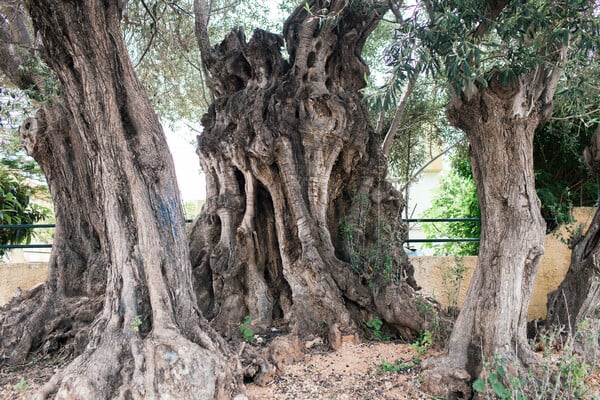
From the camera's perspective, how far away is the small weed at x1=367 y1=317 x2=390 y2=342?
4.80m

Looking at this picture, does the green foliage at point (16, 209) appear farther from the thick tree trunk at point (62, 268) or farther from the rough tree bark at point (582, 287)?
the rough tree bark at point (582, 287)

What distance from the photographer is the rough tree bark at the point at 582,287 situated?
14.1 feet

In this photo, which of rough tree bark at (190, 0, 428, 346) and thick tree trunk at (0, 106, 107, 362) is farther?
rough tree bark at (190, 0, 428, 346)

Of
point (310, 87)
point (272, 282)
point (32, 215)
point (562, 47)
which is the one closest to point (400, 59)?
point (562, 47)

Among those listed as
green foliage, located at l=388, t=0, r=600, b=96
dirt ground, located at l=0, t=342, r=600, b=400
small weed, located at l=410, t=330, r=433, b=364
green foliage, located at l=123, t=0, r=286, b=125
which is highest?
green foliage, located at l=123, t=0, r=286, b=125

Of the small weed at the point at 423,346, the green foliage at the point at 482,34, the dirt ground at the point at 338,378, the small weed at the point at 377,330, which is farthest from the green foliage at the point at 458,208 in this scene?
the green foliage at the point at 482,34

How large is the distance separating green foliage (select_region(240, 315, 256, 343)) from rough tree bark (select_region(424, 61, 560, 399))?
1.68 meters

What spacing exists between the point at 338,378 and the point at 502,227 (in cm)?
187

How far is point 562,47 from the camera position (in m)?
3.46

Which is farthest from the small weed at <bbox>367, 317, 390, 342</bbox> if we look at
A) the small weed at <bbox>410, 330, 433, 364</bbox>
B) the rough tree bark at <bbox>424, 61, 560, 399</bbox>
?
the rough tree bark at <bbox>424, 61, 560, 399</bbox>

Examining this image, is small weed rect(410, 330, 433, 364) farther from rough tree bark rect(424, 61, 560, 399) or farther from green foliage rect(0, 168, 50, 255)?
green foliage rect(0, 168, 50, 255)

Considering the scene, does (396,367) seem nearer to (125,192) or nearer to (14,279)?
(125,192)

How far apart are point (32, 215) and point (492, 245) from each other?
854 centimetres

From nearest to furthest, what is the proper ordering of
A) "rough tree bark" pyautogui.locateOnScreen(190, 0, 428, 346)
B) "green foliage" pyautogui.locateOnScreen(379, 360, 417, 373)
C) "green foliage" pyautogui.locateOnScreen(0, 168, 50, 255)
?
"green foliage" pyautogui.locateOnScreen(379, 360, 417, 373) < "rough tree bark" pyautogui.locateOnScreen(190, 0, 428, 346) < "green foliage" pyautogui.locateOnScreen(0, 168, 50, 255)
